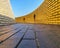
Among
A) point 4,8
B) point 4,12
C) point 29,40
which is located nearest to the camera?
point 29,40

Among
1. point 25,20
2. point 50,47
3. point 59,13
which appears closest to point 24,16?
point 25,20

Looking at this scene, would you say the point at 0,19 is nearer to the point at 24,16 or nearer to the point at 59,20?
the point at 59,20

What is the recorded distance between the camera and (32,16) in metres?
16.0

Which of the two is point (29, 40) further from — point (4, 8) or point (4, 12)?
point (4, 8)

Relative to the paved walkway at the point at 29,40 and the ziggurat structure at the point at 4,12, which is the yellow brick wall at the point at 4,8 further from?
the paved walkway at the point at 29,40

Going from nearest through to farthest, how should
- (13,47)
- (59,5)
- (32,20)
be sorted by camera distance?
(13,47), (59,5), (32,20)

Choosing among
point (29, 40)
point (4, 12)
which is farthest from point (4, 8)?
point (29, 40)

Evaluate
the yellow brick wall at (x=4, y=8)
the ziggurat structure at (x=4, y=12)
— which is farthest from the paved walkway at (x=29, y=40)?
the yellow brick wall at (x=4, y=8)

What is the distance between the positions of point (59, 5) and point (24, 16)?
36.4 feet

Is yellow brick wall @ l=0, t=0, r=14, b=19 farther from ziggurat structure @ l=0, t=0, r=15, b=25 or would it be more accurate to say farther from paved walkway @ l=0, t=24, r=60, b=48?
paved walkway @ l=0, t=24, r=60, b=48

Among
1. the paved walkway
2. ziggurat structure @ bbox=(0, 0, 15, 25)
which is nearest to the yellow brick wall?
ziggurat structure @ bbox=(0, 0, 15, 25)

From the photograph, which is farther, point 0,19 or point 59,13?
point 59,13

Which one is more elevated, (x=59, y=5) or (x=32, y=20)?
(x=59, y=5)

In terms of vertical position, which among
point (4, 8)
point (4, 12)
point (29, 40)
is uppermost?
point (4, 8)
